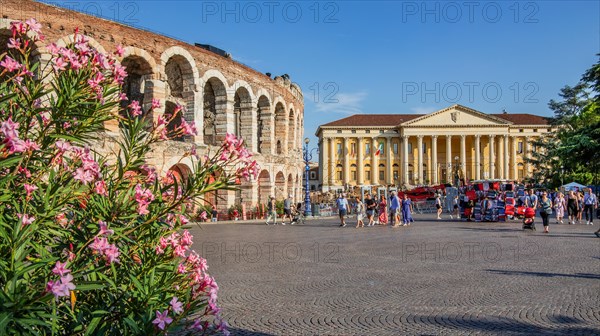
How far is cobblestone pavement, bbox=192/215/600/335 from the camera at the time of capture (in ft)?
20.1

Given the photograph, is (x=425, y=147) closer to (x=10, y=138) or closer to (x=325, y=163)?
(x=325, y=163)

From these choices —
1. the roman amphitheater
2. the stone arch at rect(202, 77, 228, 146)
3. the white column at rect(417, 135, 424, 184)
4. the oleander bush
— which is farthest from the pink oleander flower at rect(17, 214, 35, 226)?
the white column at rect(417, 135, 424, 184)

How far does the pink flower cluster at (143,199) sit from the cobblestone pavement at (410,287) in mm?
3440

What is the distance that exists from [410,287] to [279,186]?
26199mm

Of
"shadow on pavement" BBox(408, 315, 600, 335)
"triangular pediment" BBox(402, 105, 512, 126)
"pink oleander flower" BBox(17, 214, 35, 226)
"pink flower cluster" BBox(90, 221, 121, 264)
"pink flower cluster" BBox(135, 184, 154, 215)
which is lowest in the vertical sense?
"shadow on pavement" BBox(408, 315, 600, 335)

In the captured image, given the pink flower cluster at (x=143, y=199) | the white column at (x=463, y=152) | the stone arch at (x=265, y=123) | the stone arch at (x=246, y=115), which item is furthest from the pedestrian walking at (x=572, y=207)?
the white column at (x=463, y=152)

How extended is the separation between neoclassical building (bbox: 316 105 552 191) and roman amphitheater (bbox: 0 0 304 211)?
179ft

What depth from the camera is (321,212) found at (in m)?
34.9

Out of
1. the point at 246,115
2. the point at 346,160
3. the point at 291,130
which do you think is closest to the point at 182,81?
the point at 246,115

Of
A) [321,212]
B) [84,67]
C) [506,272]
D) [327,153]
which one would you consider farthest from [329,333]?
[327,153]

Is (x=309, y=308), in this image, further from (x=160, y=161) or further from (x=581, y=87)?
(x=581, y=87)

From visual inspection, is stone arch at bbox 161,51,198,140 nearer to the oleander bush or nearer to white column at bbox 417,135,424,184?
the oleander bush

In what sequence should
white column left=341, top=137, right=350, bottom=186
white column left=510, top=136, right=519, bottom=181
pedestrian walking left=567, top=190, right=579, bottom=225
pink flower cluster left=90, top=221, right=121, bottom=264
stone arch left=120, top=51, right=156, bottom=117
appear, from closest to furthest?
pink flower cluster left=90, top=221, right=121, bottom=264 → stone arch left=120, top=51, right=156, bottom=117 → pedestrian walking left=567, top=190, right=579, bottom=225 → white column left=510, top=136, right=519, bottom=181 → white column left=341, top=137, right=350, bottom=186

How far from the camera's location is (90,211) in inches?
111
